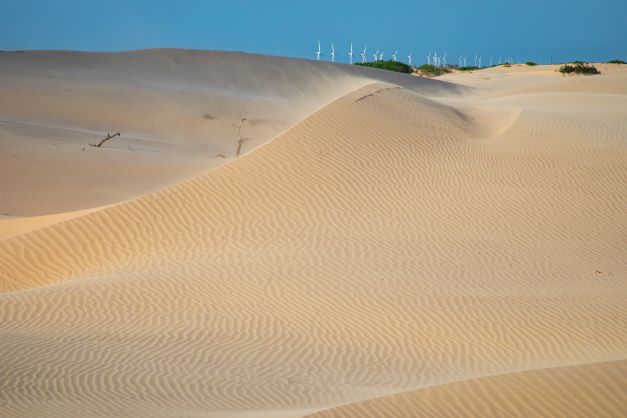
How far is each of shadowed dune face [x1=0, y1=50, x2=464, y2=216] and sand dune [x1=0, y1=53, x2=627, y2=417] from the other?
5203 mm

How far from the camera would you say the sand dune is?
22.2 ft

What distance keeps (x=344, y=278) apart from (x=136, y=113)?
20.9 m

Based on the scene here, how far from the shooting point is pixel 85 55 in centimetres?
4003

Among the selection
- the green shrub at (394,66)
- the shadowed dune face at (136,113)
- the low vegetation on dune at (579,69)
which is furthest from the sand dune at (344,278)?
the green shrub at (394,66)

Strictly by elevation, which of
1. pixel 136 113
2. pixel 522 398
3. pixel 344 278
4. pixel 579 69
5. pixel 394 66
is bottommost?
pixel 522 398

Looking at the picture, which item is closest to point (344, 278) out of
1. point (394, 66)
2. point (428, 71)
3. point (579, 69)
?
point (579, 69)

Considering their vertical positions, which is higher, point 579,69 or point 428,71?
point 428,71

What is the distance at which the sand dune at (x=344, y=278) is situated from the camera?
6.78 meters

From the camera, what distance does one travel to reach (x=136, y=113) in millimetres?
30188

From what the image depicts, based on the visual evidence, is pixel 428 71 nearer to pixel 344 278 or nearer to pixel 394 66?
pixel 394 66

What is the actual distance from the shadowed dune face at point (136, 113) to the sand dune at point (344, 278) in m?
5.20

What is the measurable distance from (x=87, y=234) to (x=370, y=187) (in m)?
5.19

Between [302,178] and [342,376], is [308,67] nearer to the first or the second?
[302,178]

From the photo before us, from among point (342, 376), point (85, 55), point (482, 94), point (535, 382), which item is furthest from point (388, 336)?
point (482, 94)
